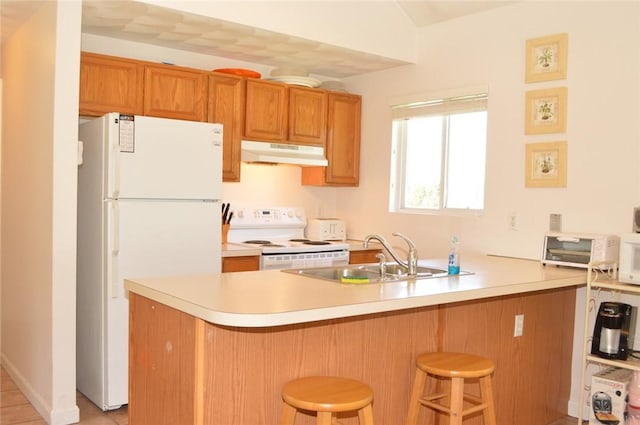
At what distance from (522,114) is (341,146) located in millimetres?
1566

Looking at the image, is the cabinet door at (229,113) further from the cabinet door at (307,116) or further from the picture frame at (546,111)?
the picture frame at (546,111)

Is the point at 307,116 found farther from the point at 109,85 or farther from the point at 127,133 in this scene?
the point at 127,133

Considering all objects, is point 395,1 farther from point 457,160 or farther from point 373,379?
point 373,379

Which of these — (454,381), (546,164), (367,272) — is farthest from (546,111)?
(454,381)

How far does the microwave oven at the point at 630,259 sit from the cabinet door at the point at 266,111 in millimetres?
2501

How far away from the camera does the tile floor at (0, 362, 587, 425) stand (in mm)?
3272

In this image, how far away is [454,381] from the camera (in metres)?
2.42

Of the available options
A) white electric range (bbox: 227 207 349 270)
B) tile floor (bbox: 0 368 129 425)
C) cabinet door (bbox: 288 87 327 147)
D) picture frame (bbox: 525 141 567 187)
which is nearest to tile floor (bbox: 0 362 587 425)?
tile floor (bbox: 0 368 129 425)

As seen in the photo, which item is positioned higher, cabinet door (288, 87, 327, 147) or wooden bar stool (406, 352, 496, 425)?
cabinet door (288, 87, 327, 147)

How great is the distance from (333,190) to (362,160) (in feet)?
1.47

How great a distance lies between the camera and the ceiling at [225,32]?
3.47m

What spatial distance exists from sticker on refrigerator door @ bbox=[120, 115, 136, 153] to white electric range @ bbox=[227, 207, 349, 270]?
1168mm

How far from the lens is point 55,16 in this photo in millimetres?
3168

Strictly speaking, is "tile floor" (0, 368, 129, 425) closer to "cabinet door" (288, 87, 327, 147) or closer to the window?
"cabinet door" (288, 87, 327, 147)
